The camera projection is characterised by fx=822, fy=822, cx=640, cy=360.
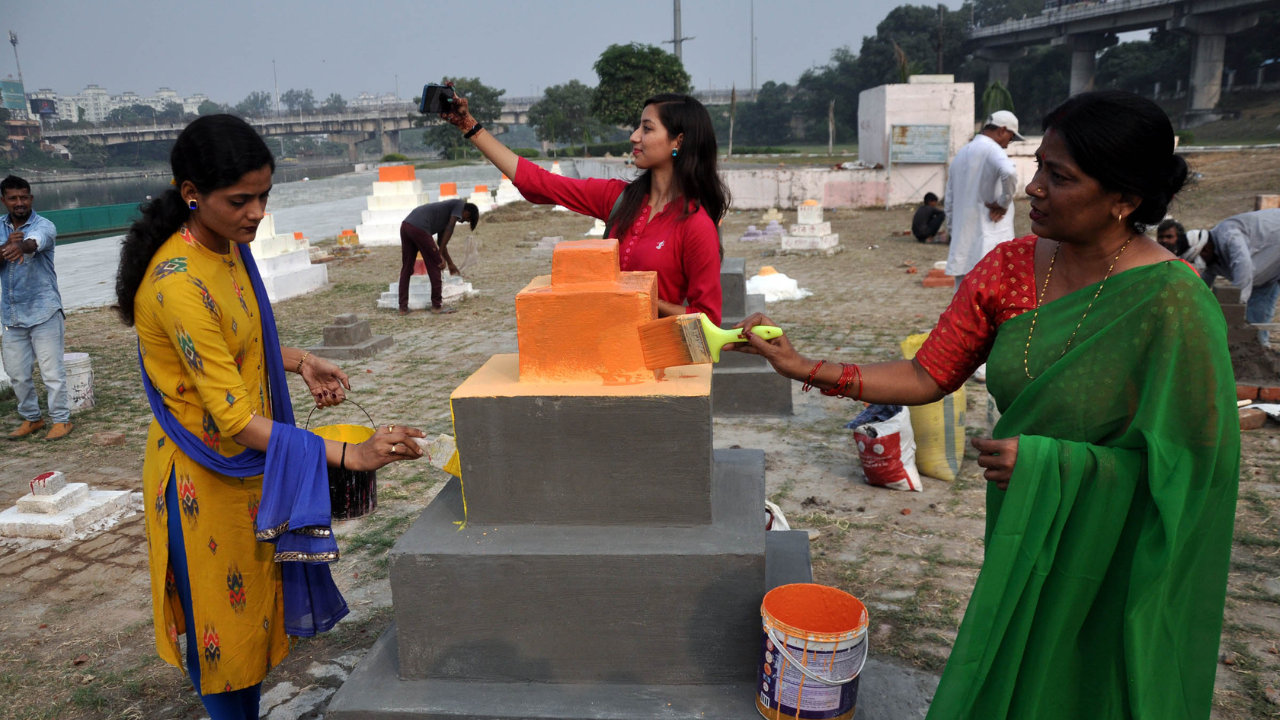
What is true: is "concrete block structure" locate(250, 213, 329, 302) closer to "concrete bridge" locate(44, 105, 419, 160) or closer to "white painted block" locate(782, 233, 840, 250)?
"white painted block" locate(782, 233, 840, 250)

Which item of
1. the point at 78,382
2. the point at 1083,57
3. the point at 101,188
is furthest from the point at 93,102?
the point at 78,382

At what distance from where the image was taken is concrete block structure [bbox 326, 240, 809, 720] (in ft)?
7.20

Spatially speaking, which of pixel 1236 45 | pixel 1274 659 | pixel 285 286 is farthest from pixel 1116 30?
pixel 1274 659

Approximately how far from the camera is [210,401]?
203 cm

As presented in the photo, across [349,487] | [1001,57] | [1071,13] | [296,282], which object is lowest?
[296,282]

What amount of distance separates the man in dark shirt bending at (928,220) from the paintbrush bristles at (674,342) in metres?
13.9

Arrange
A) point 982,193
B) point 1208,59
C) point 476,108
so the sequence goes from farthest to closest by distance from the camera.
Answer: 1. point 476,108
2. point 1208,59
3. point 982,193

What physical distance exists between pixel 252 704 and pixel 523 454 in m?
1.15

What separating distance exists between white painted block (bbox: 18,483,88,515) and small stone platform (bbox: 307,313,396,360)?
144 inches

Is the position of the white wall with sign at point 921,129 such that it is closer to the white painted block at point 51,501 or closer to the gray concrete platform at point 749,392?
the gray concrete platform at point 749,392

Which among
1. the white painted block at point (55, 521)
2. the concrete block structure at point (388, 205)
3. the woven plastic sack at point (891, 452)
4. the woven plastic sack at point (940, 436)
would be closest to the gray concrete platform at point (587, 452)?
the woven plastic sack at point (891, 452)

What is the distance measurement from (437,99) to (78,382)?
5.48m

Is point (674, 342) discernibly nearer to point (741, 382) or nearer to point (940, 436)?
point (940, 436)

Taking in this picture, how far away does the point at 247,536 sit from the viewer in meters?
2.23
